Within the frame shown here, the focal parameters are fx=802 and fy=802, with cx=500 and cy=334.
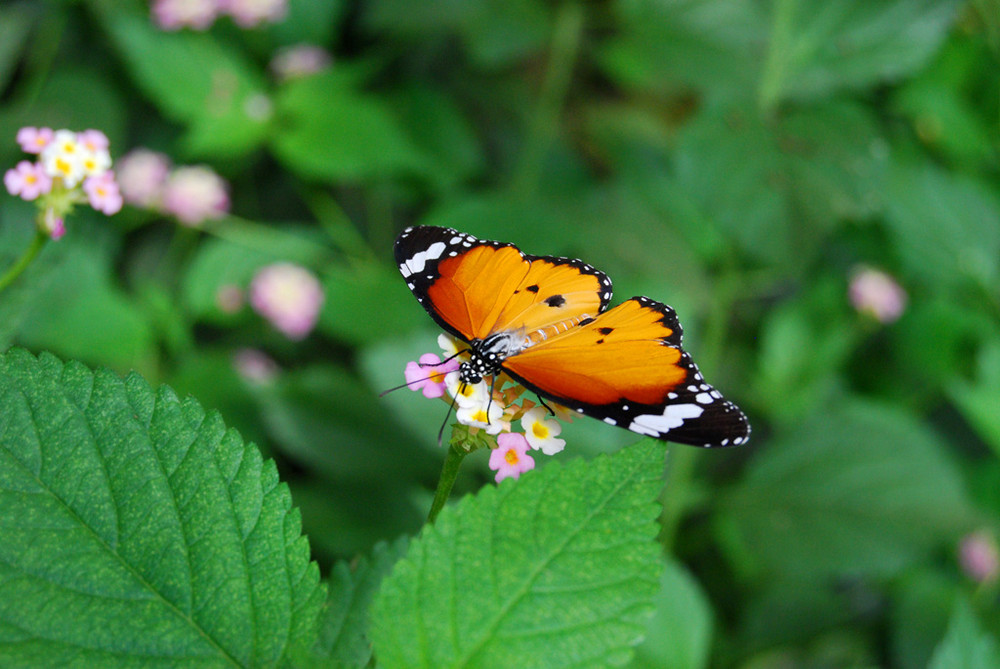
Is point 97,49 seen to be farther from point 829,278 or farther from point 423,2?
point 829,278

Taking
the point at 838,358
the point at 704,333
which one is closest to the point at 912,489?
the point at 838,358

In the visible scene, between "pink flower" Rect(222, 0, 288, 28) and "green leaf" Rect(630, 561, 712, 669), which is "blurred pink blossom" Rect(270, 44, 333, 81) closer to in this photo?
"pink flower" Rect(222, 0, 288, 28)

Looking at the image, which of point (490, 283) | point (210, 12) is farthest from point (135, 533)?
point (210, 12)

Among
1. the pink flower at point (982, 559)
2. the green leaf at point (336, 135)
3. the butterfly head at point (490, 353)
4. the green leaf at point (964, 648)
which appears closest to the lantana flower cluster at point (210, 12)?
the green leaf at point (336, 135)

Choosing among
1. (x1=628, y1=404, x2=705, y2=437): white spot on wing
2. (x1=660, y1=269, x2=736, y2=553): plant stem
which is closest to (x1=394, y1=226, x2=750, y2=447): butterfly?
(x1=628, y1=404, x2=705, y2=437): white spot on wing

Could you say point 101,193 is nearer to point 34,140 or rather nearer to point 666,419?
point 34,140
